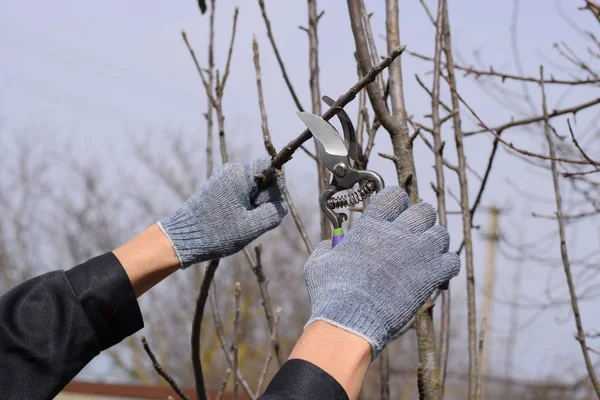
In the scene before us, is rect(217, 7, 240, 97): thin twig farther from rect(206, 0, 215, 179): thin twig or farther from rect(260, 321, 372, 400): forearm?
rect(260, 321, 372, 400): forearm

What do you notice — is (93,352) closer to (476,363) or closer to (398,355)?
(476,363)

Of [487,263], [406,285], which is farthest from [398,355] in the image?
[406,285]

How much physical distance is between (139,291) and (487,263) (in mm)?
19436

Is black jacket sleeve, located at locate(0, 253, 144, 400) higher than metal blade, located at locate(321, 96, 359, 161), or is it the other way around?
metal blade, located at locate(321, 96, 359, 161)

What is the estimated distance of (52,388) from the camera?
61.8 inches

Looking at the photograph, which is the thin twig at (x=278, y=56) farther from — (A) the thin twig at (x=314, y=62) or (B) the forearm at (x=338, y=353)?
(B) the forearm at (x=338, y=353)

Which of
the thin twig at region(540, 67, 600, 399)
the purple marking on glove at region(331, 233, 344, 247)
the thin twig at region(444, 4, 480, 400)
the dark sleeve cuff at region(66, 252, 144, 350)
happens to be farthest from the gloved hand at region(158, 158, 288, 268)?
the thin twig at region(540, 67, 600, 399)

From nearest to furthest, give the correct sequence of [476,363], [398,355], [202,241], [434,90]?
[202,241], [476,363], [434,90], [398,355]

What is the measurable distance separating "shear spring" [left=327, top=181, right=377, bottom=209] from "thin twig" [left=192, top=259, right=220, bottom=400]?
16.9 inches

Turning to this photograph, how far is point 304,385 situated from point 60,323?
0.66 meters

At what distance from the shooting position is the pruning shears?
1570 millimetres

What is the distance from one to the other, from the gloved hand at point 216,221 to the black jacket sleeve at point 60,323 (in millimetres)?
158

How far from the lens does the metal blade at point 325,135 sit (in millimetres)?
1578

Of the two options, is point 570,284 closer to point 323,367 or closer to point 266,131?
point 266,131
